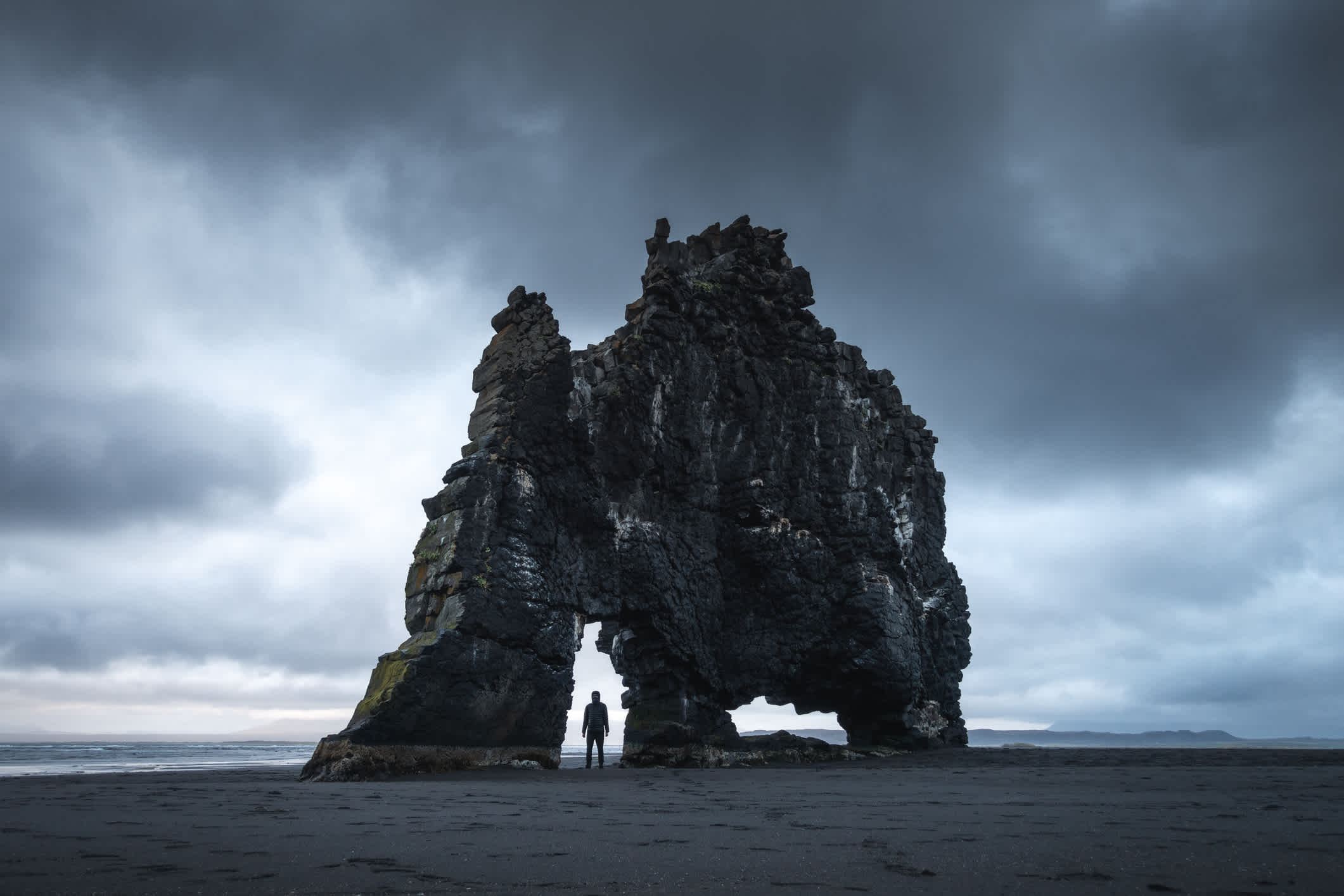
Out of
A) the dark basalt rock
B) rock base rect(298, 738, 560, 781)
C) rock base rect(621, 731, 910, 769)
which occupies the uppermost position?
the dark basalt rock

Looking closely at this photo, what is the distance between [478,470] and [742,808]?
33.3 ft

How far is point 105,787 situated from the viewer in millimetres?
10734

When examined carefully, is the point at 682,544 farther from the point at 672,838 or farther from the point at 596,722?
the point at 672,838

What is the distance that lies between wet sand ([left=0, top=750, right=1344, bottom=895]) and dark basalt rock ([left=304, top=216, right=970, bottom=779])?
4.72m

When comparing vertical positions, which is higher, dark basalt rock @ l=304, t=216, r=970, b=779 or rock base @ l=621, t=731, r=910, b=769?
dark basalt rock @ l=304, t=216, r=970, b=779

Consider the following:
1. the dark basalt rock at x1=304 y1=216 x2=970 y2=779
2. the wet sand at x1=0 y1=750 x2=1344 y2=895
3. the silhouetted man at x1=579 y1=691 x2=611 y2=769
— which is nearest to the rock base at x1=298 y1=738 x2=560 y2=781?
the dark basalt rock at x1=304 y1=216 x2=970 y2=779

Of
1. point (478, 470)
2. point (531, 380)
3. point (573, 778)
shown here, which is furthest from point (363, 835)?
point (531, 380)

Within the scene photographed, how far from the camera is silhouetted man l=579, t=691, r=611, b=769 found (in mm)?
19562

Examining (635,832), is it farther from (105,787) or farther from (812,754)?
(812,754)

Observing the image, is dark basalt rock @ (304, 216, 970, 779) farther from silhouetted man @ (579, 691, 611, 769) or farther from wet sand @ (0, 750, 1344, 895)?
wet sand @ (0, 750, 1344, 895)

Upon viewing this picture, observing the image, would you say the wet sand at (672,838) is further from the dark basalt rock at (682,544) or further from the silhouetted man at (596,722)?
the silhouetted man at (596,722)

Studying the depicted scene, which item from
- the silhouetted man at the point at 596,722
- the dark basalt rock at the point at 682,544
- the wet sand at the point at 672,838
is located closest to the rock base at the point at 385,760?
the dark basalt rock at the point at 682,544

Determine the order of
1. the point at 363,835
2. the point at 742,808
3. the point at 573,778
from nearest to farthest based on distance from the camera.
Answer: the point at 363,835 < the point at 742,808 < the point at 573,778

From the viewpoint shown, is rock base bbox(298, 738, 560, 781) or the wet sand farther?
rock base bbox(298, 738, 560, 781)
